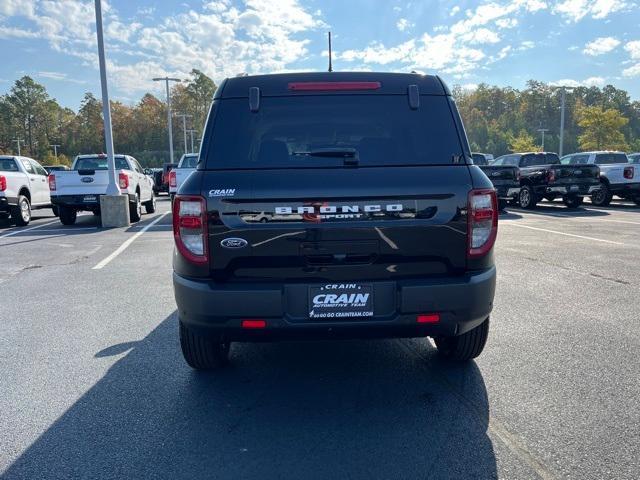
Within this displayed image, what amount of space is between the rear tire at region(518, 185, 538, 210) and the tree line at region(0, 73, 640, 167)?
8897cm

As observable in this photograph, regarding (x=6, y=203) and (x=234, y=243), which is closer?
(x=234, y=243)

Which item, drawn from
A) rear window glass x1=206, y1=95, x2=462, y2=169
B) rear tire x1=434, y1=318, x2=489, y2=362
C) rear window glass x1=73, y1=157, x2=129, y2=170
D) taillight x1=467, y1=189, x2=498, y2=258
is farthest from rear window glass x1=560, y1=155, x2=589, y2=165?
taillight x1=467, y1=189, x2=498, y2=258

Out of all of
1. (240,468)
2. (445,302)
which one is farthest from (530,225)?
(240,468)

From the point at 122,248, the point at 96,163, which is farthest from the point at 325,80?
the point at 96,163

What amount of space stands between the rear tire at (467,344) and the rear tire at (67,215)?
1256 centimetres

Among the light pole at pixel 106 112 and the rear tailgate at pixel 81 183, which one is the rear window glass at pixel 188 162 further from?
the rear tailgate at pixel 81 183

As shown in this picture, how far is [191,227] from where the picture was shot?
2953 millimetres

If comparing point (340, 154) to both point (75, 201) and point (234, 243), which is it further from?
point (75, 201)

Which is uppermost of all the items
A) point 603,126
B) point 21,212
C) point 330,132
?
point 603,126

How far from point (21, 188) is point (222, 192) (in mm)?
13657

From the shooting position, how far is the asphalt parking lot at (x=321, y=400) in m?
2.62

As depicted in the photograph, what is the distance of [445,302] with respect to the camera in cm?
294

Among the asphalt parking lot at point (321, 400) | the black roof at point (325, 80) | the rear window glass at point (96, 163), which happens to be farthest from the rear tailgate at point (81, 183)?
the black roof at point (325, 80)

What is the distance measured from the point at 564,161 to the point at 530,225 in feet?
24.6
